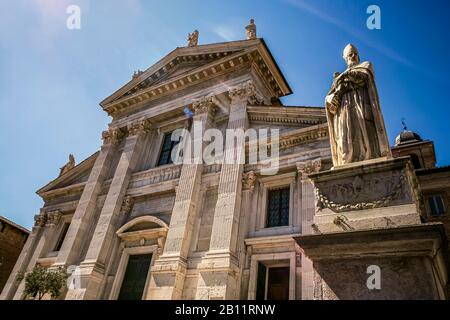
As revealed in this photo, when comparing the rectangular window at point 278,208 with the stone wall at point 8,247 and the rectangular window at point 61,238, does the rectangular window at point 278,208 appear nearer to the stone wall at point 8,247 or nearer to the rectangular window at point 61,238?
the rectangular window at point 61,238

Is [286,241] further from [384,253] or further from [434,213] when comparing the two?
[434,213]

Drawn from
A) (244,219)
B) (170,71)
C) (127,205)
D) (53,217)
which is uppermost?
(170,71)

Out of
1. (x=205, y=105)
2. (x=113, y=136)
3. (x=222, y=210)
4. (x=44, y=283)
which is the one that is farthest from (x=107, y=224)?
(x=205, y=105)

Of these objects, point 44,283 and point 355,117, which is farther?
point 44,283

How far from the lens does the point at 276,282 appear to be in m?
10.8

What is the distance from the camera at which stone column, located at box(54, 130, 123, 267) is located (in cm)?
1508

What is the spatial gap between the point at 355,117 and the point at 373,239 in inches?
76.7

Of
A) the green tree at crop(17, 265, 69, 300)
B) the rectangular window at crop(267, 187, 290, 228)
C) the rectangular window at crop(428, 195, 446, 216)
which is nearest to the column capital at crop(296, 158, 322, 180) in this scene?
the rectangular window at crop(267, 187, 290, 228)

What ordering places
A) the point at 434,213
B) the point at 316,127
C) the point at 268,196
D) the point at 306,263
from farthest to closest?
1. the point at 434,213
2. the point at 268,196
3. the point at 316,127
4. the point at 306,263

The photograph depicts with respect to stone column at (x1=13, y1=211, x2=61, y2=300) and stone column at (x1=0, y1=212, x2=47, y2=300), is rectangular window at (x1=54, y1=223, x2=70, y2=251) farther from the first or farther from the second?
stone column at (x1=0, y1=212, x2=47, y2=300)

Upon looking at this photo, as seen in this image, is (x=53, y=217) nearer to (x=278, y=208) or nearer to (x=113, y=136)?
(x=113, y=136)

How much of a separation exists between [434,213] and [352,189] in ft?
60.6

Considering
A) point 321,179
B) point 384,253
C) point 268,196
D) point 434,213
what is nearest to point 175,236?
point 268,196

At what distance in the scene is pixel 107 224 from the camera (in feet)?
48.3
